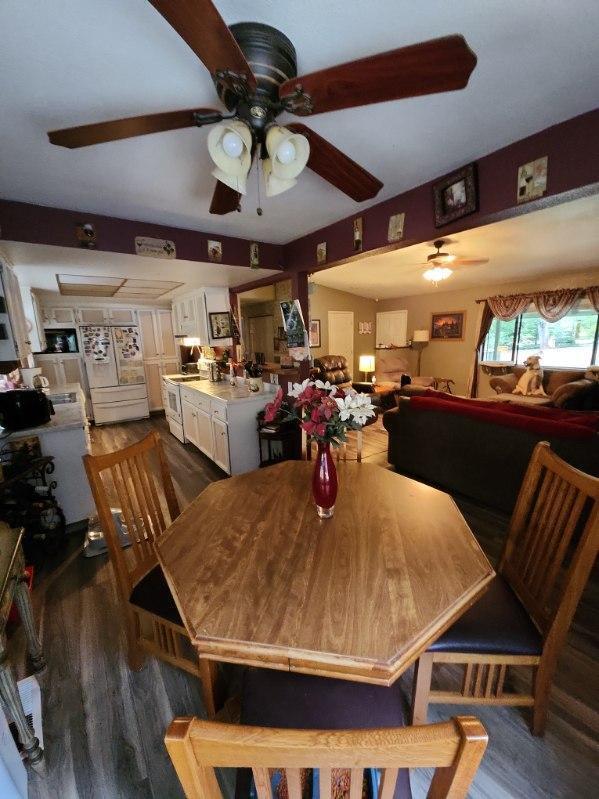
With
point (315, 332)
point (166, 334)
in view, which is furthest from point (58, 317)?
point (315, 332)

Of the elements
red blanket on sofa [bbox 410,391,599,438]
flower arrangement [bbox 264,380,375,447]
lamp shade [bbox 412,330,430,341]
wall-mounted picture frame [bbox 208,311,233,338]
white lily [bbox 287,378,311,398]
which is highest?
wall-mounted picture frame [bbox 208,311,233,338]

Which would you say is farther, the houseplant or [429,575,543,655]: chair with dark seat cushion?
the houseplant

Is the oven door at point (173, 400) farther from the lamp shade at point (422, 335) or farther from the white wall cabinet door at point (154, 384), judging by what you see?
the lamp shade at point (422, 335)

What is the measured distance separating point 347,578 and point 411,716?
0.69 m

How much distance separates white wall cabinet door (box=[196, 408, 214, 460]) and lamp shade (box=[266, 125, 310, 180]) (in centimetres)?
278

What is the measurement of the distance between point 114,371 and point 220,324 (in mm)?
2653

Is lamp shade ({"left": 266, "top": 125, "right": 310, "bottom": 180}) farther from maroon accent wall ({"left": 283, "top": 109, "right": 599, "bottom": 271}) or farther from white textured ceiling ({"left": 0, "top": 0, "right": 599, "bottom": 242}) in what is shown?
maroon accent wall ({"left": 283, "top": 109, "right": 599, "bottom": 271})

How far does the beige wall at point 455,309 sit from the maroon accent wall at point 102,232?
5072mm

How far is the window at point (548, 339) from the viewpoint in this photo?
198 inches

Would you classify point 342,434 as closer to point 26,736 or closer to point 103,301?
point 26,736

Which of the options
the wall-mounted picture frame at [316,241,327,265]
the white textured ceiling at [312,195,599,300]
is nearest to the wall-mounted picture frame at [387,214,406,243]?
the white textured ceiling at [312,195,599,300]

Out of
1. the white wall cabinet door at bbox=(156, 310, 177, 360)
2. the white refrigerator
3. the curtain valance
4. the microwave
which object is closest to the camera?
the curtain valance

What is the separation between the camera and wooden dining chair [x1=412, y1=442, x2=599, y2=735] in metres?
0.98

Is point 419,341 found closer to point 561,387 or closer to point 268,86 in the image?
point 561,387
